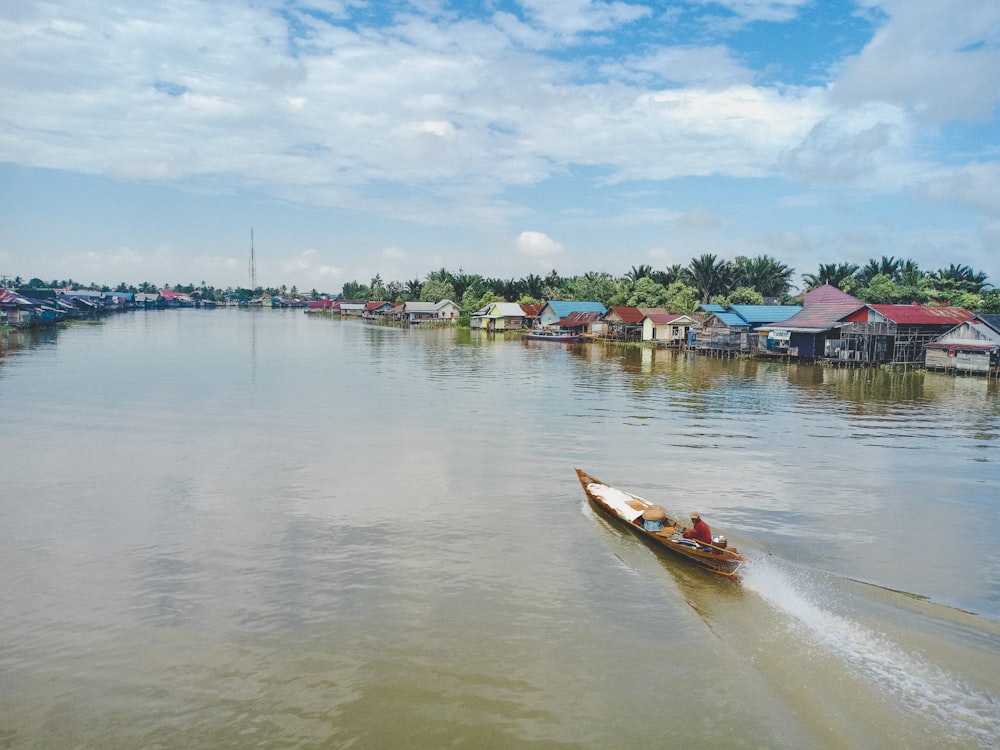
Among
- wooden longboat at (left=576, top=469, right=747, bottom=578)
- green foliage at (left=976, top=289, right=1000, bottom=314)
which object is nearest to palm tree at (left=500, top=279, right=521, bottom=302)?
green foliage at (left=976, top=289, right=1000, bottom=314)

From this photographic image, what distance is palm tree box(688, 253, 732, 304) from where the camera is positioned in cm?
8469

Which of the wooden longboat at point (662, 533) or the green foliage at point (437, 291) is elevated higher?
the green foliage at point (437, 291)

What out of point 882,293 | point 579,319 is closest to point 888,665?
point 579,319

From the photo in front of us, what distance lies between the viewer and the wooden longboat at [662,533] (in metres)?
13.1

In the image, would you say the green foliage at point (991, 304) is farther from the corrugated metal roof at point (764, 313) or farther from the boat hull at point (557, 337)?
the boat hull at point (557, 337)

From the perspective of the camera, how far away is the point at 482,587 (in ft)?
41.9

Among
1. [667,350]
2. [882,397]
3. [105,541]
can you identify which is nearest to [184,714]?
[105,541]

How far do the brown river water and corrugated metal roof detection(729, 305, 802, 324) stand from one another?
36343 mm

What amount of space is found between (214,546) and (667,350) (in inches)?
2288

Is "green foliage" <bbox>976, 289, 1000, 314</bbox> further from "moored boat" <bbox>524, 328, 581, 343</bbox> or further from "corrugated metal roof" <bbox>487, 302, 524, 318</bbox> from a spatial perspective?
"corrugated metal roof" <bbox>487, 302, 524, 318</bbox>

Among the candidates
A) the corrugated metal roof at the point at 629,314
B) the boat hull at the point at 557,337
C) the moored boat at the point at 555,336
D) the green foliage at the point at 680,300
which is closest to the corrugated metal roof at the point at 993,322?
the green foliage at the point at 680,300

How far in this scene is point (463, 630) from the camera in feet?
36.9

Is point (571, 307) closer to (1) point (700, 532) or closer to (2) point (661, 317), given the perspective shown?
(2) point (661, 317)

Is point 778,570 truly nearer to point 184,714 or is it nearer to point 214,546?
point 184,714
